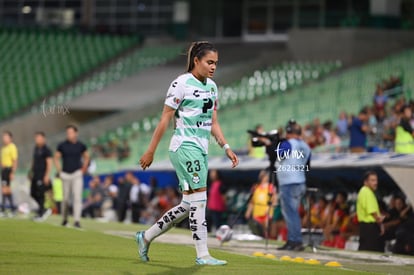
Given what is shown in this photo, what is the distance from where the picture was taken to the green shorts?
1236 cm

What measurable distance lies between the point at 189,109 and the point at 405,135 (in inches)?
463

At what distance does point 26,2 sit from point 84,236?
41.5m

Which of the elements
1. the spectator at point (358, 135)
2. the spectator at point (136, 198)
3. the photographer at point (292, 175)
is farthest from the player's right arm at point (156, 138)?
the spectator at point (136, 198)

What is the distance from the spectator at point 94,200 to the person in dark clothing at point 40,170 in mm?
6588

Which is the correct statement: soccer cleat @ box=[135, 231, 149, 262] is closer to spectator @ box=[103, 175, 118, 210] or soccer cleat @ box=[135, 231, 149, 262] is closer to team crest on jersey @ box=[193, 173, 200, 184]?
team crest on jersey @ box=[193, 173, 200, 184]

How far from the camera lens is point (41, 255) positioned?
14.0m

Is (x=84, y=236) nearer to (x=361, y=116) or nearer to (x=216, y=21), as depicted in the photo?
(x=361, y=116)

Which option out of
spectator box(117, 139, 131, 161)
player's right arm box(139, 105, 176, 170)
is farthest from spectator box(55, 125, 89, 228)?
spectator box(117, 139, 131, 161)

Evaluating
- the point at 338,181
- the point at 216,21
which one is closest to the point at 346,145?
the point at 338,181

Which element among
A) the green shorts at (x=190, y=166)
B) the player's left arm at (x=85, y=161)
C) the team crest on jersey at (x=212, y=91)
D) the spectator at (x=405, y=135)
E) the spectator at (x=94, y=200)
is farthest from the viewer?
the spectator at (x=94, y=200)

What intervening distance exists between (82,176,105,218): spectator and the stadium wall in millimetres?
14488

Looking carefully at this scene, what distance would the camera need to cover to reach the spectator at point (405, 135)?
22911 millimetres

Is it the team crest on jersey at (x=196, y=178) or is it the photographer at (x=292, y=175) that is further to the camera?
the photographer at (x=292, y=175)

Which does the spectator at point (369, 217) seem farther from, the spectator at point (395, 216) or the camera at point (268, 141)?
the camera at point (268, 141)
